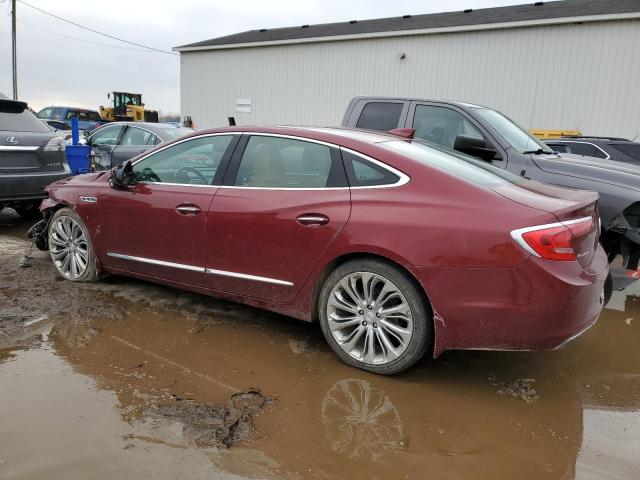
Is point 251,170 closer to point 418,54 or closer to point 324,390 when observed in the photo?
point 324,390

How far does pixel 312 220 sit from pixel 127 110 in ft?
98.5

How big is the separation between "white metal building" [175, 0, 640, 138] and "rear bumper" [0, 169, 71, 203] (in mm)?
13603

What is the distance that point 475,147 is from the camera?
16.4ft

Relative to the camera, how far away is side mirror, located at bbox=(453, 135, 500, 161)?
4.96 m

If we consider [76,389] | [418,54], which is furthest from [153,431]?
[418,54]

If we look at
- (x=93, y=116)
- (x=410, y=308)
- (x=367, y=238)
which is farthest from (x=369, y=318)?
(x=93, y=116)

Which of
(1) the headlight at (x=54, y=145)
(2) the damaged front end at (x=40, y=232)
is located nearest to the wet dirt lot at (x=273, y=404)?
(2) the damaged front end at (x=40, y=232)

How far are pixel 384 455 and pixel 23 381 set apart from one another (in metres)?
2.07

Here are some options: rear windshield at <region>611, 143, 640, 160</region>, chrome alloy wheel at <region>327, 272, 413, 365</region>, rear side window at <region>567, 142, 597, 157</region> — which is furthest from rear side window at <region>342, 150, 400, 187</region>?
rear windshield at <region>611, 143, 640, 160</region>

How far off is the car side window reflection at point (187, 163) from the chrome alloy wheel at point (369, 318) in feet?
4.51

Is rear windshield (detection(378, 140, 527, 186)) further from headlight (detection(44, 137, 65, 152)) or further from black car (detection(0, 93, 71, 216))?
headlight (detection(44, 137, 65, 152))

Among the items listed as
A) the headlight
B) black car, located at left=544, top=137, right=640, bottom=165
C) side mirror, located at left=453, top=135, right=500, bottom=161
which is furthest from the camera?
black car, located at left=544, top=137, right=640, bottom=165

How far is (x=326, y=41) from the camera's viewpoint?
2003 centimetres

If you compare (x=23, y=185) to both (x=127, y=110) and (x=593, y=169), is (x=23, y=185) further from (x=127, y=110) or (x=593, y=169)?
(x=127, y=110)
